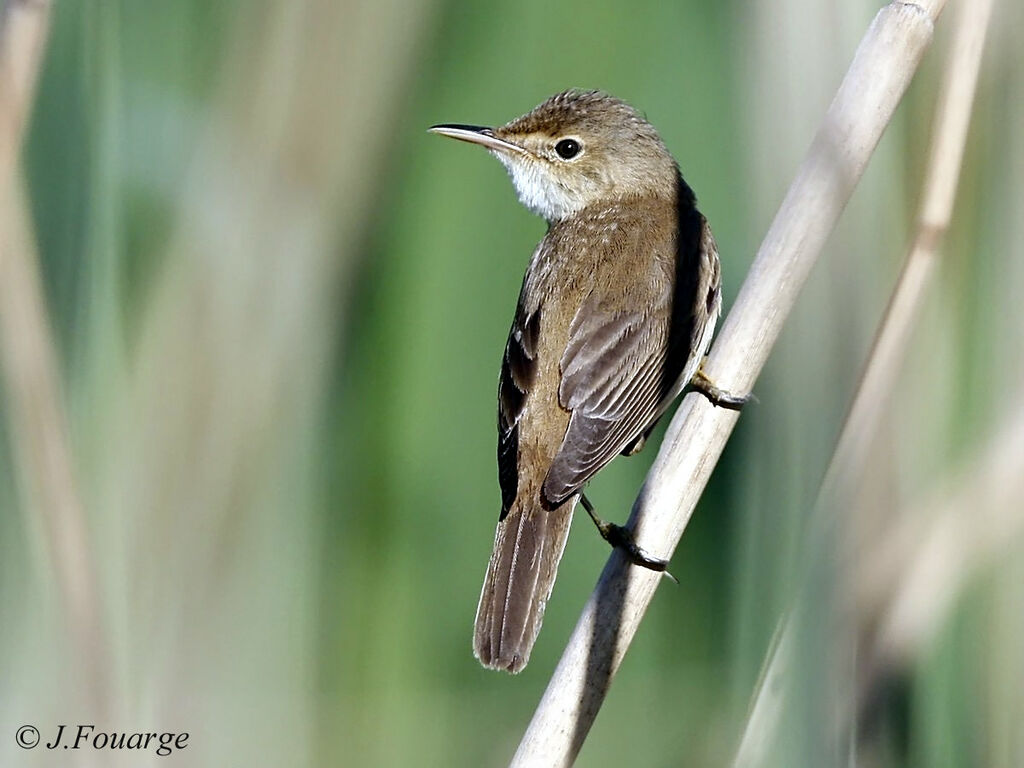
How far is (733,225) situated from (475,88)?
1.85ft

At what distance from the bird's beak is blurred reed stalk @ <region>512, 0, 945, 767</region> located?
61 cm

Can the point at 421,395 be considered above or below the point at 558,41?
below

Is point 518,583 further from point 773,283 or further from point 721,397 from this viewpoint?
point 773,283

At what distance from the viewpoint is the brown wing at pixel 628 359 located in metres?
2.20

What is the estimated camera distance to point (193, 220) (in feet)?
6.94

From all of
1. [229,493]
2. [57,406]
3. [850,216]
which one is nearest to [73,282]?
[57,406]

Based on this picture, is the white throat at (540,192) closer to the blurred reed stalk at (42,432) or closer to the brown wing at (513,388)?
the brown wing at (513,388)

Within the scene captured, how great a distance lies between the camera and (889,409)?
83.7 inches

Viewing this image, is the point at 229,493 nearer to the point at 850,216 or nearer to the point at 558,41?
the point at 558,41

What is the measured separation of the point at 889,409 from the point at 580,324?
2.09 feet

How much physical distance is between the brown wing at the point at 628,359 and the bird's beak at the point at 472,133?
366 millimetres

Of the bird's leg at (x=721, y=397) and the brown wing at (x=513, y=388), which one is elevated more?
the bird's leg at (x=721, y=397)

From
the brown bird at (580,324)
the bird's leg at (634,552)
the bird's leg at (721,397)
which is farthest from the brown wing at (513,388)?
the bird's leg at (721,397)

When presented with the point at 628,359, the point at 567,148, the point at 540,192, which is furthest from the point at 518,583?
the point at 567,148
